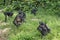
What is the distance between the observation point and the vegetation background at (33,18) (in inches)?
271

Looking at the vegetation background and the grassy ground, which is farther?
the vegetation background

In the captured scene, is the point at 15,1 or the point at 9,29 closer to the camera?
the point at 9,29

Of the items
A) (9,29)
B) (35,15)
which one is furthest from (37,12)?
(9,29)

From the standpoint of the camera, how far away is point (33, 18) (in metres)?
8.93

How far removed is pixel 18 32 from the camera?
7.18 m

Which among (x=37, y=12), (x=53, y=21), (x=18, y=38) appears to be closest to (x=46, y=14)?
(x=37, y=12)

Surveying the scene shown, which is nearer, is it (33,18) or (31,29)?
(31,29)

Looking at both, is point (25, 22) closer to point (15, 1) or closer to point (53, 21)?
point (53, 21)

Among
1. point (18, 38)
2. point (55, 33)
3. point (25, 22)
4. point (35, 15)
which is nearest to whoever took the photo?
point (18, 38)

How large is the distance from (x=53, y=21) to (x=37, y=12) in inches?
60.0

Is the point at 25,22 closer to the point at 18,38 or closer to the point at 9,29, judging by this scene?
the point at 9,29

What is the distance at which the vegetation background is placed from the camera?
6884 mm

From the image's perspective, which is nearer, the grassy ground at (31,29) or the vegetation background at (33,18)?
the grassy ground at (31,29)

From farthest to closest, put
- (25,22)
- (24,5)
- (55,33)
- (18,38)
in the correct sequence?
(24,5)
(25,22)
(55,33)
(18,38)
